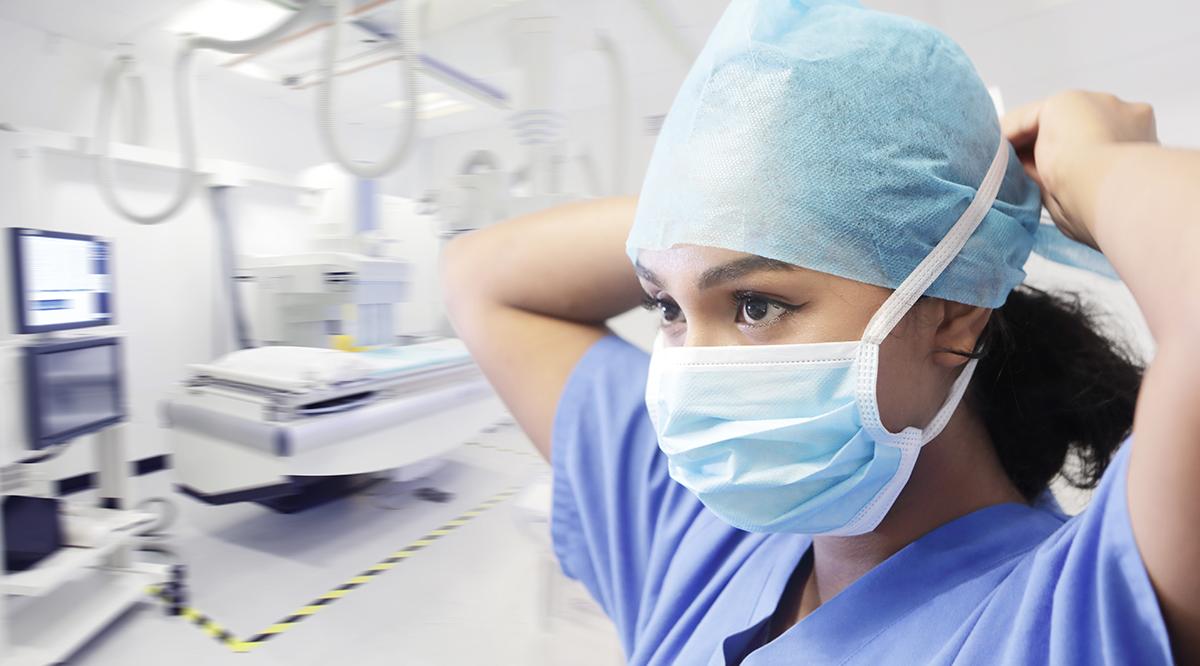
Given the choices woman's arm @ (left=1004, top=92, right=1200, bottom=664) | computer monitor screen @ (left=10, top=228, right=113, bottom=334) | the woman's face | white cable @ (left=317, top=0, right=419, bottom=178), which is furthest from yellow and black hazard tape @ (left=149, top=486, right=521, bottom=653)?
woman's arm @ (left=1004, top=92, right=1200, bottom=664)

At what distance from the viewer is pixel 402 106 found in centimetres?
169

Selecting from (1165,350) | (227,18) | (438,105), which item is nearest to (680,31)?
(438,105)

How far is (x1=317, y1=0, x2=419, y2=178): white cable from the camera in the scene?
5.36ft

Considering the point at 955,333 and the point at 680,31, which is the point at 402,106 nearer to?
the point at 955,333

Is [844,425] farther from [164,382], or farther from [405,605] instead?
[164,382]

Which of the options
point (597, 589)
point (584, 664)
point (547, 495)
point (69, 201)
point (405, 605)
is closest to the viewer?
point (597, 589)

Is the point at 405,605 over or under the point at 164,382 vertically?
under

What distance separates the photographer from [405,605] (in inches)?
92.2

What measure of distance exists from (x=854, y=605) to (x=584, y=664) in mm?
1574

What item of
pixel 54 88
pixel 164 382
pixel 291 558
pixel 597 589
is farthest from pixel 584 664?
pixel 54 88

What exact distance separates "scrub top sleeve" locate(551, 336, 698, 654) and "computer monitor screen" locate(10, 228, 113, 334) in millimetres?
2064

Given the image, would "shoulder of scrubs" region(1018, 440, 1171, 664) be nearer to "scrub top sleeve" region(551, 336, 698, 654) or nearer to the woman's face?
the woman's face

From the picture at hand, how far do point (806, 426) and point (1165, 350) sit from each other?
28cm

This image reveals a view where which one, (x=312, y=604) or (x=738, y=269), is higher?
(x=738, y=269)
